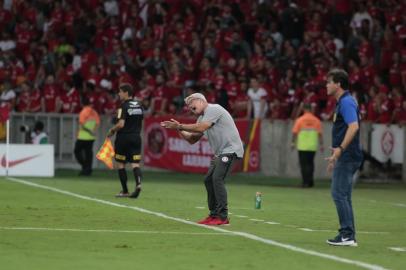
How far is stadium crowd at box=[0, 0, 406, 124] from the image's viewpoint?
32.8 meters

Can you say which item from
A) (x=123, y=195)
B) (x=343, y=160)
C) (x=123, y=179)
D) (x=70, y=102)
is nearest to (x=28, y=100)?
(x=70, y=102)

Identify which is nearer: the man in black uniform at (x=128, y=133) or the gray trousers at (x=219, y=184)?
the gray trousers at (x=219, y=184)

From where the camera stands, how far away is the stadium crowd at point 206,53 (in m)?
32.8

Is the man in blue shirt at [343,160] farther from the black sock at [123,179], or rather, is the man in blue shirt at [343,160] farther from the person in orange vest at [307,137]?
the person in orange vest at [307,137]

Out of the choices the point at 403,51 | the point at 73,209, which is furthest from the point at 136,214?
the point at 403,51

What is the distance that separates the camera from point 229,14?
3741cm

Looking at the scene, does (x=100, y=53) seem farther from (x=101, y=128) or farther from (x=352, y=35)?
(x=352, y=35)

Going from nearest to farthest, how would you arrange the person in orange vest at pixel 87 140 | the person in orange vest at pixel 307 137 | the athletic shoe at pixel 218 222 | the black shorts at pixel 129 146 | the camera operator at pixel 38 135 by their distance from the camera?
the athletic shoe at pixel 218 222 → the black shorts at pixel 129 146 → the person in orange vest at pixel 307 137 → the person in orange vest at pixel 87 140 → the camera operator at pixel 38 135

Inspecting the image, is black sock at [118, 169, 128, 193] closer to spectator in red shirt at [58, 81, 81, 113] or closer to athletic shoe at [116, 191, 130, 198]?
athletic shoe at [116, 191, 130, 198]

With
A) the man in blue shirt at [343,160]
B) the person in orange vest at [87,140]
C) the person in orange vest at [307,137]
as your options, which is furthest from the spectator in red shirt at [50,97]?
the man in blue shirt at [343,160]

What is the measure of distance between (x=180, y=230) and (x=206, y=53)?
20.9 m

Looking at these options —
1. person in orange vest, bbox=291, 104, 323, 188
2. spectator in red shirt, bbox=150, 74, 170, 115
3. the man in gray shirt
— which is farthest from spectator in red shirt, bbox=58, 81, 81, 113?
the man in gray shirt

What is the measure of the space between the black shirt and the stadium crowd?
31.3 ft

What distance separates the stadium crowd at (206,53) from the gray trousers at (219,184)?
45.3 ft
